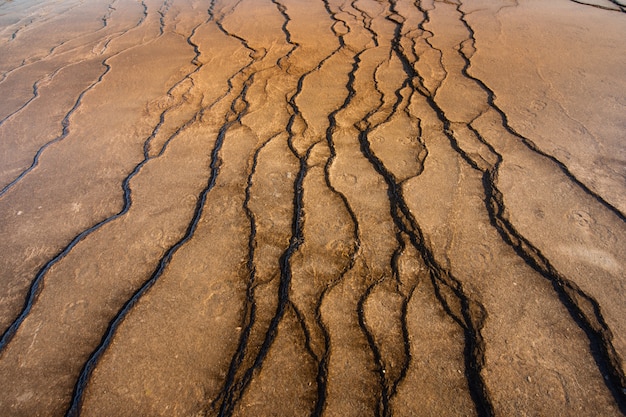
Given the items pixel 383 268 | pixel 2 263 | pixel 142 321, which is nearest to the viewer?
pixel 142 321

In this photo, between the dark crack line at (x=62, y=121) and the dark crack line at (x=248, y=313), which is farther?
the dark crack line at (x=62, y=121)

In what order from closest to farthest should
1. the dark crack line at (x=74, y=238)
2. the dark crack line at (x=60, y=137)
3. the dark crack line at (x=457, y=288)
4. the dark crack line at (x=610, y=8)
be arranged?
the dark crack line at (x=457, y=288) < the dark crack line at (x=74, y=238) < the dark crack line at (x=60, y=137) < the dark crack line at (x=610, y=8)

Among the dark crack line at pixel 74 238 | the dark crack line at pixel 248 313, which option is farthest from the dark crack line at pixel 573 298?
the dark crack line at pixel 74 238

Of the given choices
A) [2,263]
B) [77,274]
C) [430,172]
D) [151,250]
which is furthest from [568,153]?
[2,263]

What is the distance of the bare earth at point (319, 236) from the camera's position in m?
1.25

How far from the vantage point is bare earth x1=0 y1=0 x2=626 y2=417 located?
4.10ft

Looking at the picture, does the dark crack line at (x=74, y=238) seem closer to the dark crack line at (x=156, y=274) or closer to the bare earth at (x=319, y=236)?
the bare earth at (x=319, y=236)

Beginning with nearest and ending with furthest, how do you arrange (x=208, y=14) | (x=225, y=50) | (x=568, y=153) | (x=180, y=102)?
(x=568, y=153) → (x=180, y=102) → (x=225, y=50) → (x=208, y=14)

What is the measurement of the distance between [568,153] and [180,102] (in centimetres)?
262

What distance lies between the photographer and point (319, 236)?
1.74m

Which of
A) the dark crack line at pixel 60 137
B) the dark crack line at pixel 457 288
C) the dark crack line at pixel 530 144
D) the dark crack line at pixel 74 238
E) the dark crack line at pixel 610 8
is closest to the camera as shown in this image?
the dark crack line at pixel 457 288

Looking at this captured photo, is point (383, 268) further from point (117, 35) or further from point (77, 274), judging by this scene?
point (117, 35)

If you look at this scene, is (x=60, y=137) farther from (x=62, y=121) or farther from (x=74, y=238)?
(x=74, y=238)

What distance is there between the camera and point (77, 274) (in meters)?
1.63
